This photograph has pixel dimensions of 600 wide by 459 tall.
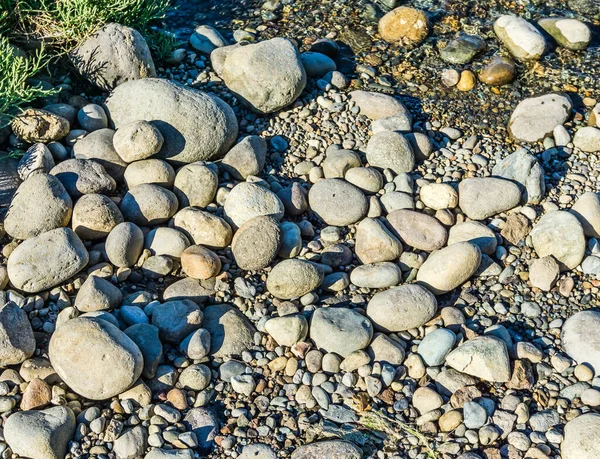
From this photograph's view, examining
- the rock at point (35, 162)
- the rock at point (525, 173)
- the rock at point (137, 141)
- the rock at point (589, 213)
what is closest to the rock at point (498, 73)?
the rock at point (525, 173)

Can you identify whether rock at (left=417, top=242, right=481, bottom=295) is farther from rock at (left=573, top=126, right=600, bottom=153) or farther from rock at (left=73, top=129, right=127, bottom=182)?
rock at (left=73, top=129, right=127, bottom=182)

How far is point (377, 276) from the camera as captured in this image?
15.2ft

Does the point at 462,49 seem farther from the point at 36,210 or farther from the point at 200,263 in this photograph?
the point at 36,210

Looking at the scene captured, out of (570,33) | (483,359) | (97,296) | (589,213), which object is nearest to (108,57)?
(97,296)

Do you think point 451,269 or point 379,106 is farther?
point 379,106

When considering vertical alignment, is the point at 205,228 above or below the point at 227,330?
above

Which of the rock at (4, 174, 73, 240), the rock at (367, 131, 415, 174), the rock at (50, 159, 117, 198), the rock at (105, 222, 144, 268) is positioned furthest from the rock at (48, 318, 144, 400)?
the rock at (367, 131, 415, 174)

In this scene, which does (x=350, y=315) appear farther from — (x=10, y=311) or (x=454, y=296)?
(x=10, y=311)

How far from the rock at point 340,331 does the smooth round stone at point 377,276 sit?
348 millimetres

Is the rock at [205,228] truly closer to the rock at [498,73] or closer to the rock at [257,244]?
the rock at [257,244]

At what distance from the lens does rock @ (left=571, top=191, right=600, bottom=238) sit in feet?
16.2

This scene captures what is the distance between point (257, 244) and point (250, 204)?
1.24ft

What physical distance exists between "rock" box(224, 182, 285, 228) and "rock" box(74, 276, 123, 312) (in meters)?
1.00

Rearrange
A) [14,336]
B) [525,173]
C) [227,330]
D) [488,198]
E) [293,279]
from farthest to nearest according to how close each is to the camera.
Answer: [525,173] → [488,198] → [293,279] → [227,330] → [14,336]
